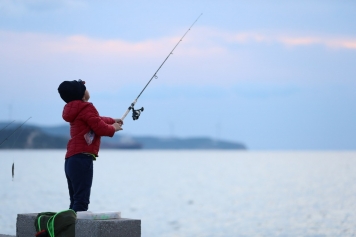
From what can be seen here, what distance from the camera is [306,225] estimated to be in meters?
29.6

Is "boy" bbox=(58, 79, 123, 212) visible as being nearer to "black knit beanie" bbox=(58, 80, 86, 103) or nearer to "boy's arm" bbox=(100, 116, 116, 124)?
"black knit beanie" bbox=(58, 80, 86, 103)

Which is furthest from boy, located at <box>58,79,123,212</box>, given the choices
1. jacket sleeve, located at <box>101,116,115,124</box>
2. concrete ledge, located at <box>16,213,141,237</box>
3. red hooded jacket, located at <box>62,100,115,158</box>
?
concrete ledge, located at <box>16,213,141,237</box>

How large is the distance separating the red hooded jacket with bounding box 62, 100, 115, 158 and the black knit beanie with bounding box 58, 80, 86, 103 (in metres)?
0.05

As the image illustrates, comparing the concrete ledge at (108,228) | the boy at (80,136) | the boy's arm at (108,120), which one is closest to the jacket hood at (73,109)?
the boy at (80,136)

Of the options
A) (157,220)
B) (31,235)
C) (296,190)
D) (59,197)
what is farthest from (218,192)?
(31,235)

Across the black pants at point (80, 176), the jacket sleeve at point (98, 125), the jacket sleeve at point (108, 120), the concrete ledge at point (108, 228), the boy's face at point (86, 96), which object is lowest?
the concrete ledge at point (108, 228)

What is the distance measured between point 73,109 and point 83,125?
0.17 meters

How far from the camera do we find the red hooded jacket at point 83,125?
7.04 m

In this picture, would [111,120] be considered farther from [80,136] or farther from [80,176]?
[80,176]

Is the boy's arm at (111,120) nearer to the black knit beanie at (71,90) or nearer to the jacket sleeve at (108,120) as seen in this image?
the jacket sleeve at (108,120)

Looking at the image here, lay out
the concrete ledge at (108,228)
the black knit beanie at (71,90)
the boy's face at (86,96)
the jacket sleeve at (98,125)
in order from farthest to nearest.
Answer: the boy's face at (86,96)
the black knit beanie at (71,90)
the jacket sleeve at (98,125)
the concrete ledge at (108,228)

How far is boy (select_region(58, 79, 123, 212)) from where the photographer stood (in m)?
7.07

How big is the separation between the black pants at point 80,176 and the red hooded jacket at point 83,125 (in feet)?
0.21

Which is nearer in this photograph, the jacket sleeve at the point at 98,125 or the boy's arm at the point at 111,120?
the jacket sleeve at the point at 98,125
